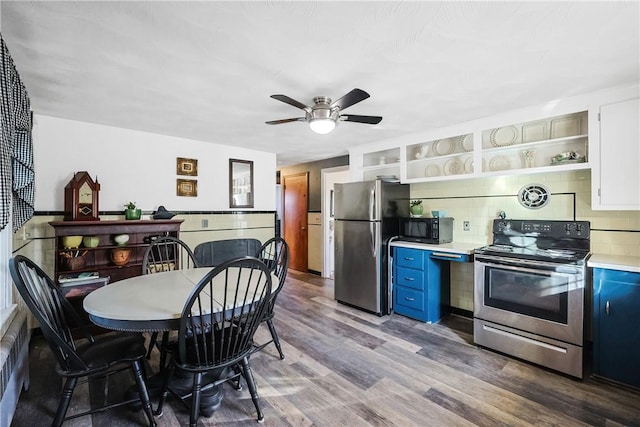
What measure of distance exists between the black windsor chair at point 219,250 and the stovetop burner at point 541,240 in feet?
8.85

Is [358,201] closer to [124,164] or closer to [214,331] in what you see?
[214,331]

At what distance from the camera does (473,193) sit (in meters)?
3.34

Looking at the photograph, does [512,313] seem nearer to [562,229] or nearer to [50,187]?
[562,229]

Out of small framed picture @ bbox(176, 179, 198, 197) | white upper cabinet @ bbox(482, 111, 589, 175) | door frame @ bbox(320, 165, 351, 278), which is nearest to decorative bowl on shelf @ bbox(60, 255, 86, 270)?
small framed picture @ bbox(176, 179, 198, 197)

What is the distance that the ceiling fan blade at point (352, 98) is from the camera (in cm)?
185

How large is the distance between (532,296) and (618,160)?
123 centimetres

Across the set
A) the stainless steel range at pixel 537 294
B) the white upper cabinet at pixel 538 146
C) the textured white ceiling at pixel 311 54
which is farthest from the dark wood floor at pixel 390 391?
the textured white ceiling at pixel 311 54

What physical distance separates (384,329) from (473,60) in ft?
8.24

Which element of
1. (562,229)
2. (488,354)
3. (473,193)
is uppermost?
(473,193)

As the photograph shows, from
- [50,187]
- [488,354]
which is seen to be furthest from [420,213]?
[50,187]

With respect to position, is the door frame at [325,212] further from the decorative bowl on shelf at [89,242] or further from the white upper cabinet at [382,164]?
the decorative bowl on shelf at [89,242]

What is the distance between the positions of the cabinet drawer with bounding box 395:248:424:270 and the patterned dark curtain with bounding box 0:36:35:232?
3.19 metres

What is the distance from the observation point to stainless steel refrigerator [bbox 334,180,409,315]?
11.3 feet

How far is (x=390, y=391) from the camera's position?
2.04 m
